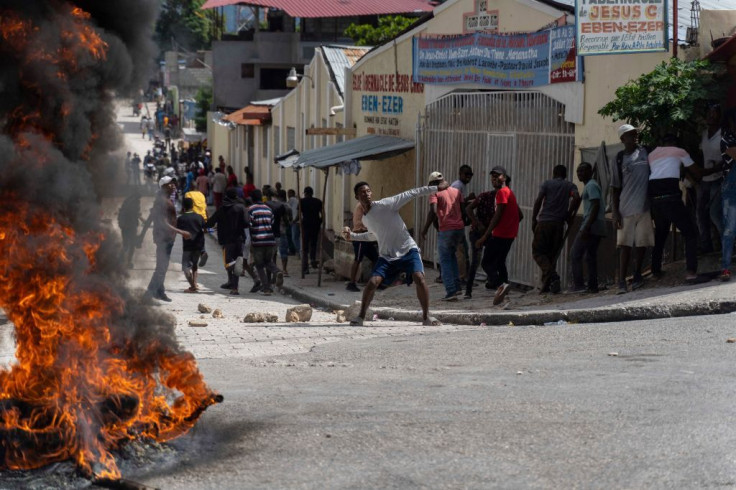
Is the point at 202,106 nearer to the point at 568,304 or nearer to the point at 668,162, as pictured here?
the point at 568,304

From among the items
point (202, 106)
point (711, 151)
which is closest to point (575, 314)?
point (711, 151)

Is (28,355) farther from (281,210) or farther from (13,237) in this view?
(281,210)

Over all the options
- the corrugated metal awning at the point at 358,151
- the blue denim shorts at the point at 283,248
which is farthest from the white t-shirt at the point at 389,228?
the blue denim shorts at the point at 283,248

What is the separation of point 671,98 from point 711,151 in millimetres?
693

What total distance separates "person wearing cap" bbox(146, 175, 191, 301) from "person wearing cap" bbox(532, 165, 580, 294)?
5109mm

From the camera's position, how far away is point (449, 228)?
43.6 feet

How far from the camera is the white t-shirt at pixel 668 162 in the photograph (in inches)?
421

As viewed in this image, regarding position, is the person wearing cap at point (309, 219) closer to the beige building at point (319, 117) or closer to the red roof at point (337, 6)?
the beige building at point (319, 117)

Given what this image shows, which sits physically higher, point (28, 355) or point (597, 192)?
point (597, 192)

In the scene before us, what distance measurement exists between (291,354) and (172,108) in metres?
62.5

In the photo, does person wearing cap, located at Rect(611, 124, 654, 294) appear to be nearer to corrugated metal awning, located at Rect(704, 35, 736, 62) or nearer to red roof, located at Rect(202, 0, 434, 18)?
corrugated metal awning, located at Rect(704, 35, 736, 62)

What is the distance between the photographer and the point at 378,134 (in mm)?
21094

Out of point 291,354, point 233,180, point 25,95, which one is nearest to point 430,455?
point 25,95

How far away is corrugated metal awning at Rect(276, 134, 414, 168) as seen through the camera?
60.0 ft
